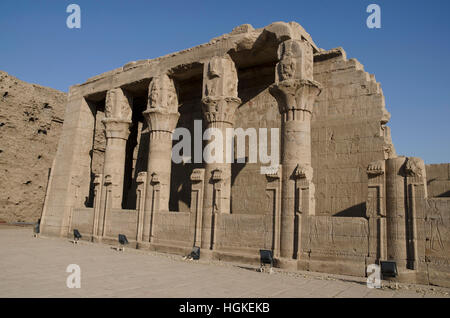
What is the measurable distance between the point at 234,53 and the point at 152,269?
808 cm

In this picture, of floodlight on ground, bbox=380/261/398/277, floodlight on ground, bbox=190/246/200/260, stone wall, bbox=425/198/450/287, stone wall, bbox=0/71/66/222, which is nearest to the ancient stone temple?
stone wall, bbox=425/198/450/287

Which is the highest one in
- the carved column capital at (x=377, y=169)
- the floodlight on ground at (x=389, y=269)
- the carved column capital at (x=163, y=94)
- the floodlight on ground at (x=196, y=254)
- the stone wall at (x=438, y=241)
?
the carved column capital at (x=163, y=94)

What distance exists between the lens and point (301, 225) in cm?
1042

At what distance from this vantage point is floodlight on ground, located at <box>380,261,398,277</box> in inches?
310

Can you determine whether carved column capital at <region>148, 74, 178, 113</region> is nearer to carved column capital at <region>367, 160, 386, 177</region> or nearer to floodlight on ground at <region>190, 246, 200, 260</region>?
floodlight on ground at <region>190, 246, 200, 260</region>

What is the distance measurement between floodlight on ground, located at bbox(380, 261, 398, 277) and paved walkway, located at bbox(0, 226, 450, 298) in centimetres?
29

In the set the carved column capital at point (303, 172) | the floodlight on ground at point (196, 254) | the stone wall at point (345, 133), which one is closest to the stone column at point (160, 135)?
the floodlight on ground at point (196, 254)

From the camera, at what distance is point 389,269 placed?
26.0 feet

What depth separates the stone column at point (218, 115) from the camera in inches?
495

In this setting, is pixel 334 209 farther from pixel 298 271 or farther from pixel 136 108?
pixel 136 108

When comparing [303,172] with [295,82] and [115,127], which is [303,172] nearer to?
[295,82]

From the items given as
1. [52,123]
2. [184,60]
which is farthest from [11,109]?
[184,60]

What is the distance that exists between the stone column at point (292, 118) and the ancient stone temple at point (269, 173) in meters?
0.03

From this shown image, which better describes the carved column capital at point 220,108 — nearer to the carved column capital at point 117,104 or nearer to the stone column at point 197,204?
the stone column at point 197,204
